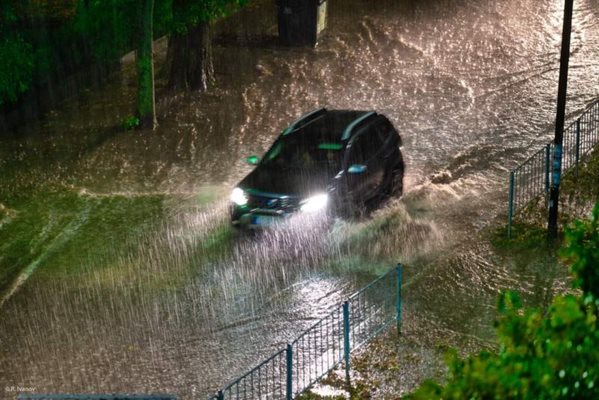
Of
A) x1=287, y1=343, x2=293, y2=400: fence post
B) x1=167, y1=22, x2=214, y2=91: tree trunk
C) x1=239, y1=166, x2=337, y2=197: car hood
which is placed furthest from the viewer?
x1=167, y1=22, x2=214, y2=91: tree trunk

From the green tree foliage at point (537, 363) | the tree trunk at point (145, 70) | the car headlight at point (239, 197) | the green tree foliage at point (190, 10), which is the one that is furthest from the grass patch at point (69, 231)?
the green tree foliage at point (537, 363)

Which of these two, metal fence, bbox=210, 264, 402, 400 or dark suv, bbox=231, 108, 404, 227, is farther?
dark suv, bbox=231, 108, 404, 227

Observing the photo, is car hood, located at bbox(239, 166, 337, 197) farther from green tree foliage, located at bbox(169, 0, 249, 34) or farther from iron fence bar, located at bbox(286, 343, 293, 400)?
green tree foliage, located at bbox(169, 0, 249, 34)

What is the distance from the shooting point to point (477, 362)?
718cm

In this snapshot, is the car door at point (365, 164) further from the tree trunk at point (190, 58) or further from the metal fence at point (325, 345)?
the tree trunk at point (190, 58)

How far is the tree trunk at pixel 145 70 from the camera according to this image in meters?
21.3

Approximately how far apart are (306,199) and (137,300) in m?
2.96

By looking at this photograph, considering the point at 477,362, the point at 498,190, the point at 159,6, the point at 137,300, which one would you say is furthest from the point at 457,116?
the point at 477,362

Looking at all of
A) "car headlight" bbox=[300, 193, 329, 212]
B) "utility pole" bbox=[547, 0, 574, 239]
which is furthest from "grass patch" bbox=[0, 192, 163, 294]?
"utility pole" bbox=[547, 0, 574, 239]

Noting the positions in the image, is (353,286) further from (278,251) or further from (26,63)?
(26,63)

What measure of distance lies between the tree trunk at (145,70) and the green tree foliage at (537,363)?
14.4 metres

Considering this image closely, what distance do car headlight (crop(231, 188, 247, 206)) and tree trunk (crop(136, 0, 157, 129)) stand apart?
5.47 metres

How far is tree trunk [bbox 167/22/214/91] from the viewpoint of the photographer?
23469mm

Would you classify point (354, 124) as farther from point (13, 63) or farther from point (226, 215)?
point (13, 63)
